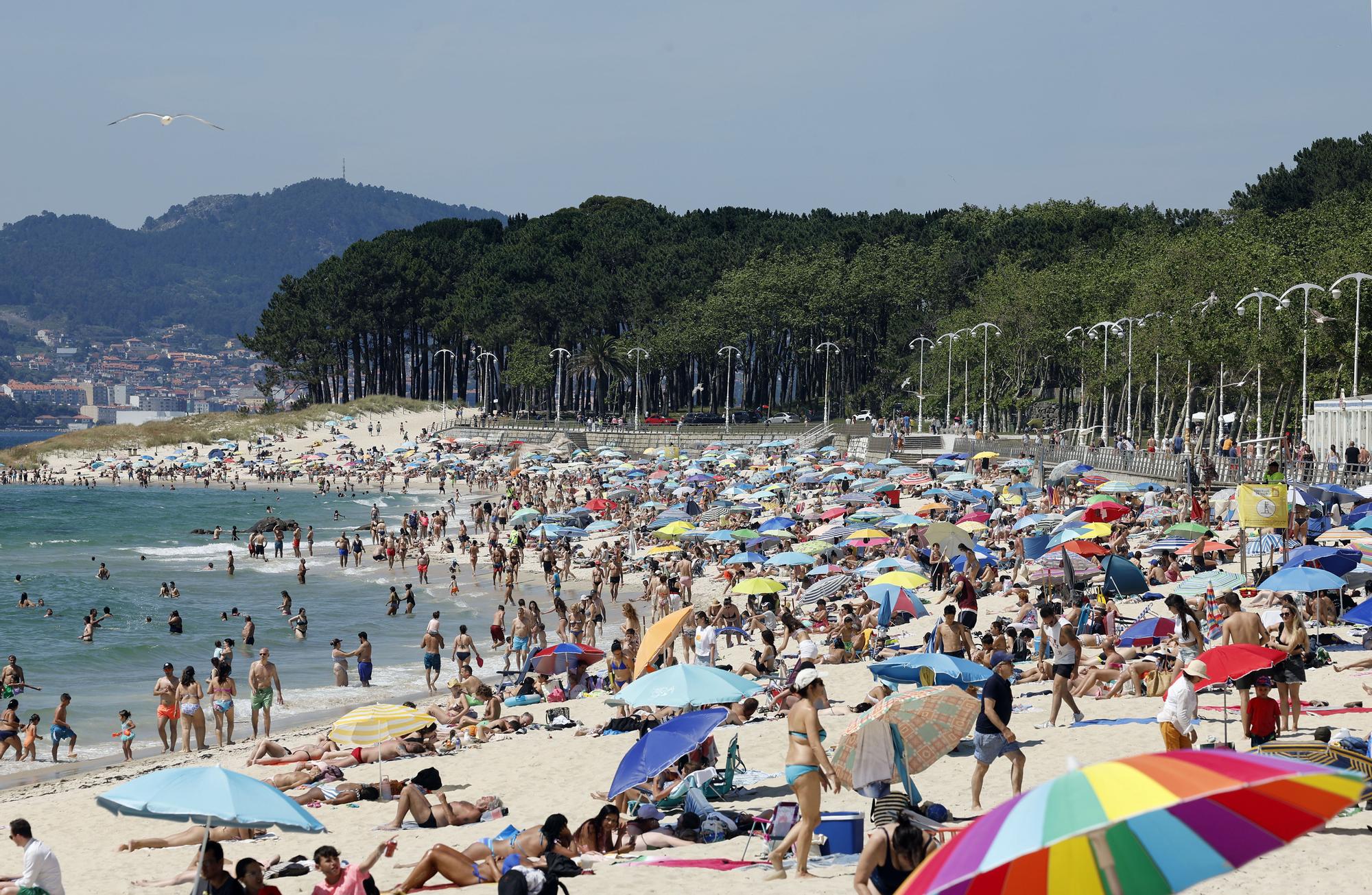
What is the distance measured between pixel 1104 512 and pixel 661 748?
16.2 metres

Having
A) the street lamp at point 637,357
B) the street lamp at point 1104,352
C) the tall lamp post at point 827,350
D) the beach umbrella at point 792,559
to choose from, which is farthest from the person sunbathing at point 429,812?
the street lamp at point 637,357

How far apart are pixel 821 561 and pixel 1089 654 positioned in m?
10.9

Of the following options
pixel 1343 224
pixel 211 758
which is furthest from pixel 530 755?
pixel 1343 224

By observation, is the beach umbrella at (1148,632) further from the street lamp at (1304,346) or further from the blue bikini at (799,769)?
the street lamp at (1304,346)

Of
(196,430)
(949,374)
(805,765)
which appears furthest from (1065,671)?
(196,430)

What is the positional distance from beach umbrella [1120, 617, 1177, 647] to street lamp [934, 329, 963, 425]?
41.8 metres

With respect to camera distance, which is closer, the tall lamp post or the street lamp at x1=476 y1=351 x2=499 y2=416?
the tall lamp post

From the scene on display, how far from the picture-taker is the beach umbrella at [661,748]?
979cm

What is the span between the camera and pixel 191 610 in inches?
1190

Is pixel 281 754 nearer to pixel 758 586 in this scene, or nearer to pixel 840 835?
pixel 758 586

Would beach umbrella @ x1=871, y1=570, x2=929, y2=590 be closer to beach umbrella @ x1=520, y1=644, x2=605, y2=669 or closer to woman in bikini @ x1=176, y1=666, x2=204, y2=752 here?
beach umbrella @ x1=520, y1=644, x2=605, y2=669

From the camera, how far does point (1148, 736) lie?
11.4 metres

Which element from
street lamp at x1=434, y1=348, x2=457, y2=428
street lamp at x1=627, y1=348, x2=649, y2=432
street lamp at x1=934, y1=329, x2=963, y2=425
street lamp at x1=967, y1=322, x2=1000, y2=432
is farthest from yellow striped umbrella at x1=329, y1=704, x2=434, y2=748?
street lamp at x1=434, y1=348, x2=457, y2=428

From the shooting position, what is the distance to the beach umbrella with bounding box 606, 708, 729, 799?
9.79 meters
